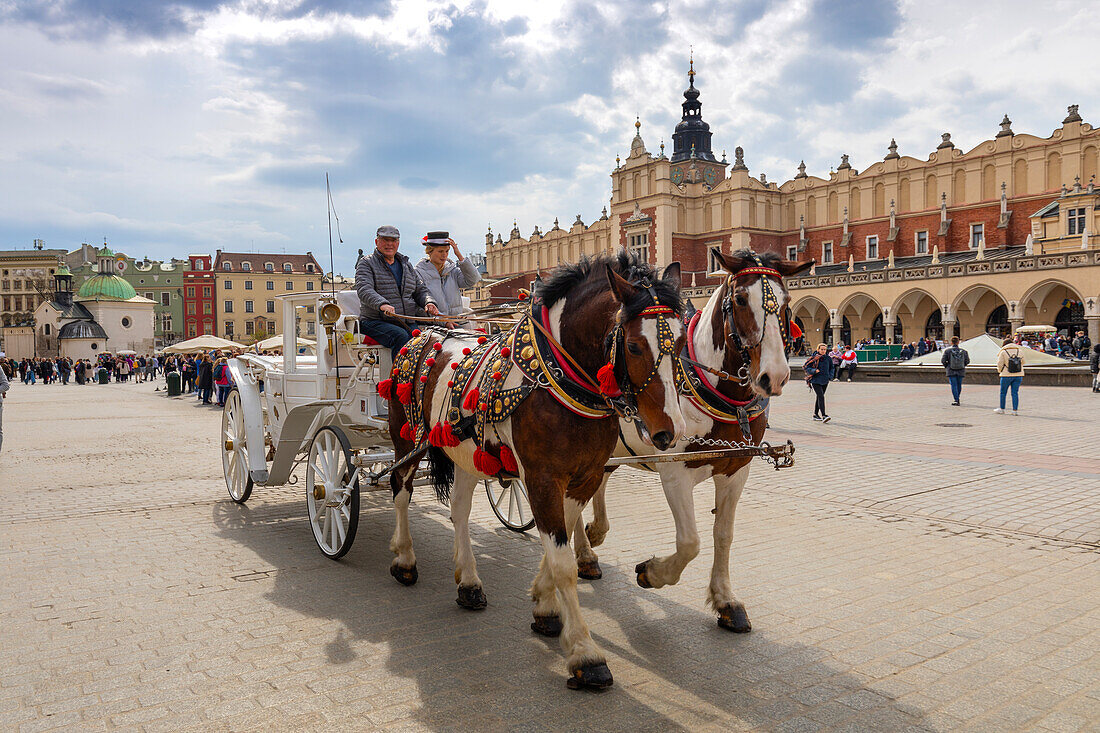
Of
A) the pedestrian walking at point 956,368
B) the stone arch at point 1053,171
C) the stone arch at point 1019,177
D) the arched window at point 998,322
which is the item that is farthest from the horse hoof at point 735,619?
the stone arch at point 1019,177

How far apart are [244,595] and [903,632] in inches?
163

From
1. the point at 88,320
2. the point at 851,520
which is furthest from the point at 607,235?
the point at 851,520

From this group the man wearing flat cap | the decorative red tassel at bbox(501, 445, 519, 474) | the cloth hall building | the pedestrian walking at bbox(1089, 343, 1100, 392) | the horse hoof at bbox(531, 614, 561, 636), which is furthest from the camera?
the cloth hall building

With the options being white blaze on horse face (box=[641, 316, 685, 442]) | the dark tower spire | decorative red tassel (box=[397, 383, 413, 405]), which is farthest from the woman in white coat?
the dark tower spire

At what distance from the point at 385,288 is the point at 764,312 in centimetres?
347

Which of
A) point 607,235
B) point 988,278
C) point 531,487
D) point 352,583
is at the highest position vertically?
point 607,235

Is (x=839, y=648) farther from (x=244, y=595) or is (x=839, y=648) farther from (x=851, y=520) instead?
(x=244, y=595)

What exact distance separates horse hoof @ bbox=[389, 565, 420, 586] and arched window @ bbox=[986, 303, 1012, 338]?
43.3m

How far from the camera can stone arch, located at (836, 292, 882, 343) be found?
46.6 metres

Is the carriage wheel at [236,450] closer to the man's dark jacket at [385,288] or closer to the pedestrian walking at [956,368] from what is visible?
the man's dark jacket at [385,288]

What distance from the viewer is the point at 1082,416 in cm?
1580

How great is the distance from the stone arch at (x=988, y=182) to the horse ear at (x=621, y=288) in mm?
53875

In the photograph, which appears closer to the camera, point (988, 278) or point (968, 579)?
point (968, 579)

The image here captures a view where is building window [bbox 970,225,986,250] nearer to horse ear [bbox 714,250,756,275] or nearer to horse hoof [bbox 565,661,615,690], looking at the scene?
horse ear [bbox 714,250,756,275]
